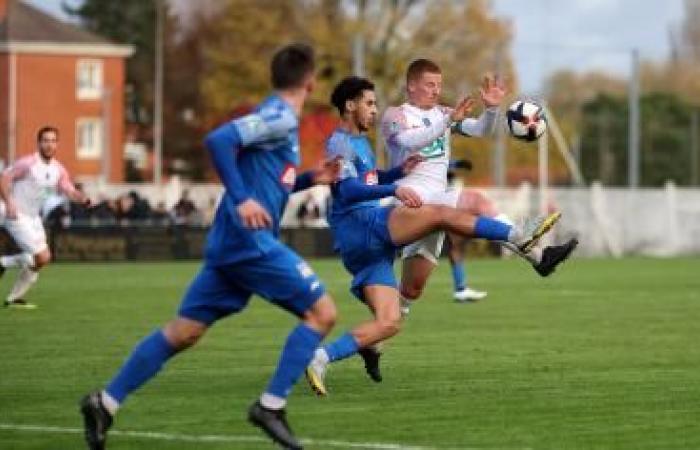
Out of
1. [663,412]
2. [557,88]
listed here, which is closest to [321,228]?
[663,412]

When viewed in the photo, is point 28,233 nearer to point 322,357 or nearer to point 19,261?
point 19,261

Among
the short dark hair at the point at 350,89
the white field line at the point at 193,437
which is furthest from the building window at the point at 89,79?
the white field line at the point at 193,437

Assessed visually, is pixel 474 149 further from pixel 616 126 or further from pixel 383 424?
pixel 383 424

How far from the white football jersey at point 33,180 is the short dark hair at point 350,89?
9.98m

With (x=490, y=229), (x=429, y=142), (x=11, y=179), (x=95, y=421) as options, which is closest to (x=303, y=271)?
(x=95, y=421)

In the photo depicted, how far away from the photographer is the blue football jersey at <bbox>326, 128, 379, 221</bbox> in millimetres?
14031

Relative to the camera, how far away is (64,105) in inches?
3836

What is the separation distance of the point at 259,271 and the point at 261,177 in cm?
54

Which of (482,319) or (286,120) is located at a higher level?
(286,120)

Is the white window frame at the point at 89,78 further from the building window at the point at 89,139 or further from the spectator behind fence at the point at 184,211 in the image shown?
the spectator behind fence at the point at 184,211

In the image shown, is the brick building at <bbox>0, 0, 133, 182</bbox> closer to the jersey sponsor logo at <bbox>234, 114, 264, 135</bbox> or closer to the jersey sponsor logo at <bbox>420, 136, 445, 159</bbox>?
the jersey sponsor logo at <bbox>420, 136, 445, 159</bbox>

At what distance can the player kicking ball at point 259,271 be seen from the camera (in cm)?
1077

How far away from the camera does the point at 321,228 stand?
154ft

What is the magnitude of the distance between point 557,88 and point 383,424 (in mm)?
101993
